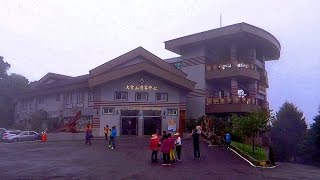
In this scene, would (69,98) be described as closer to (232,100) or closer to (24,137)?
(24,137)

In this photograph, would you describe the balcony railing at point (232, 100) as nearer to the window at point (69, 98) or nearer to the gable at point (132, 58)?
the gable at point (132, 58)

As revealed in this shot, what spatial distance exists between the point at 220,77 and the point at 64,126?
702 inches

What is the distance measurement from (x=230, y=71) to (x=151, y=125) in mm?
10260

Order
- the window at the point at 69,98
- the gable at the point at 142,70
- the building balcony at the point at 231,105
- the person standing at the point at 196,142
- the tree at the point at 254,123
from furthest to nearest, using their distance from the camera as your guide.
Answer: the window at the point at 69,98, the building balcony at the point at 231,105, the gable at the point at 142,70, the tree at the point at 254,123, the person standing at the point at 196,142

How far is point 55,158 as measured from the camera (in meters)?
22.0

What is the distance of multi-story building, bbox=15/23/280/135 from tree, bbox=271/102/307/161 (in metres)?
5.32

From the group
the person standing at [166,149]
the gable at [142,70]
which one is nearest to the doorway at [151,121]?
the gable at [142,70]

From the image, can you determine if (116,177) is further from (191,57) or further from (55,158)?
(191,57)

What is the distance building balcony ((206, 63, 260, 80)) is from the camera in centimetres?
4097

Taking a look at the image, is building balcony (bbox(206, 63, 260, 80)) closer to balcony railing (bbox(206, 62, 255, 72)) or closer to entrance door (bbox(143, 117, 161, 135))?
balcony railing (bbox(206, 62, 255, 72))

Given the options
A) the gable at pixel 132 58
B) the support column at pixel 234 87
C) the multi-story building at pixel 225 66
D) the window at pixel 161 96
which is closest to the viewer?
the gable at pixel 132 58

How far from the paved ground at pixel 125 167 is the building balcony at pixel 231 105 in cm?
1530

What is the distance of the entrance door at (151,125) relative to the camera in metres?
40.9

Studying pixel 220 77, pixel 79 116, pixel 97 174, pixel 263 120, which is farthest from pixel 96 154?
pixel 220 77
